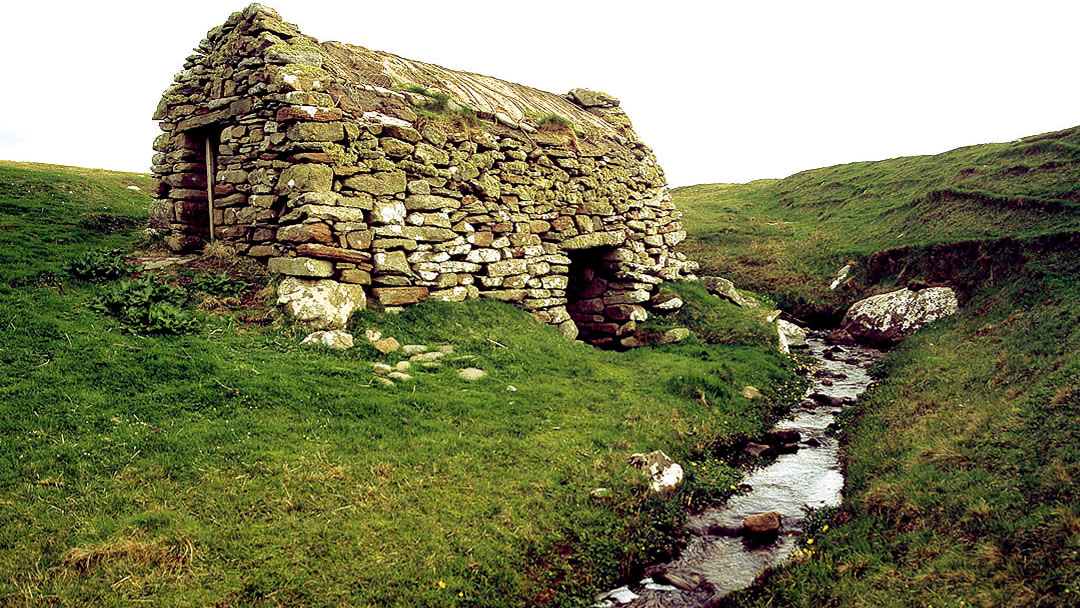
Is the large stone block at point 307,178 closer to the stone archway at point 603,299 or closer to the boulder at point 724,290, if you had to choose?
the stone archway at point 603,299

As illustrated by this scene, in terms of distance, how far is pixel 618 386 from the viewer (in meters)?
13.2

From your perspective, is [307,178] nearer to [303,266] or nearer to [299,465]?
[303,266]

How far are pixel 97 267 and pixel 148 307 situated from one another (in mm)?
2117

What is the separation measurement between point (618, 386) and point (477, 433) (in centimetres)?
436

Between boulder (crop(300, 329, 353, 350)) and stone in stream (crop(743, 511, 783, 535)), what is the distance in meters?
7.51

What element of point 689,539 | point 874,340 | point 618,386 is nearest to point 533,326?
point 618,386

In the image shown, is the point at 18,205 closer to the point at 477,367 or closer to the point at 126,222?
the point at 126,222

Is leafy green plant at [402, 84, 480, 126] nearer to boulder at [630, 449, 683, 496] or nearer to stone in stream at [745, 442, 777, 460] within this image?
boulder at [630, 449, 683, 496]

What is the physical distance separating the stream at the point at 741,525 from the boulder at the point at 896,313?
6.74m

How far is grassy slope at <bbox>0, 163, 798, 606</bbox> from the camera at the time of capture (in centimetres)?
612

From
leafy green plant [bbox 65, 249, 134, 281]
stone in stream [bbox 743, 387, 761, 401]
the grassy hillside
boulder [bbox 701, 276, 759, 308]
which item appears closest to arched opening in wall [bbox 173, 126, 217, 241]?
leafy green plant [bbox 65, 249, 134, 281]

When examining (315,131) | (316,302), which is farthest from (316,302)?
(315,131)

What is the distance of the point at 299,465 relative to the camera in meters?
7.81

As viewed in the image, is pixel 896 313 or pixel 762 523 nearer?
pixel 762 523
